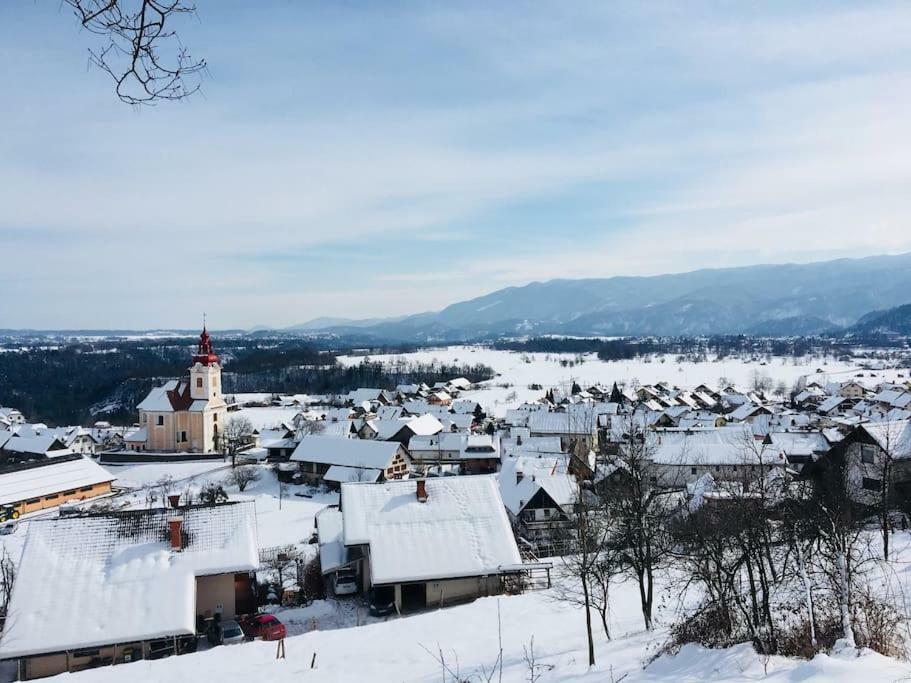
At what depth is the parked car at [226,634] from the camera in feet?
47.2

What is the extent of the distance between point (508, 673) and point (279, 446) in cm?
4050

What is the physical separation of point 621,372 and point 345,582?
116255 millimetres

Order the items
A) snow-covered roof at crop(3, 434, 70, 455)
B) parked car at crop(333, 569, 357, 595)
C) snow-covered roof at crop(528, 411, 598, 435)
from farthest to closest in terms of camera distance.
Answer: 1. snow-covered roof at crop(3, 434, 70, 455)
2. snow-covered roof at crop(528, 411, 598, 435)
3. parked car at crop(333, 569, 357, 595)

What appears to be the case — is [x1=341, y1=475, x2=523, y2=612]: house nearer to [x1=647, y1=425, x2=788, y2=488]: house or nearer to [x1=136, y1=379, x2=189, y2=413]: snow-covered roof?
[x1=647, y1=425, x2=788, y2=488]: house

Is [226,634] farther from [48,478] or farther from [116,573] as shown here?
[48,478]

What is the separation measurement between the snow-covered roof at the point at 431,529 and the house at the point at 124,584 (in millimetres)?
3312

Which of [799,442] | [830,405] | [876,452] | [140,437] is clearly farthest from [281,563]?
[830,405]

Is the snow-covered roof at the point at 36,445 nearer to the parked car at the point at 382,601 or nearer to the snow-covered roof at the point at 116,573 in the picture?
the snow-covered roof at the point at 116,573

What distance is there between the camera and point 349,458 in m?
41.1

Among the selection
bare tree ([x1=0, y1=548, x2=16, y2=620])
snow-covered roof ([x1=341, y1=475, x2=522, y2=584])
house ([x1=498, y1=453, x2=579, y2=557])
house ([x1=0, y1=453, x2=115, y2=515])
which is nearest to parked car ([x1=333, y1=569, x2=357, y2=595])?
snow-covered roof ([x1=341, y1=475, x2=522, y2=584])

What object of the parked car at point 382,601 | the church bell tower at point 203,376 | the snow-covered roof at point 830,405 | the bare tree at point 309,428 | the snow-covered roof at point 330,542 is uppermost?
the church bell tower at point 203,376

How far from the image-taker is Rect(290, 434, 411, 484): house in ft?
131

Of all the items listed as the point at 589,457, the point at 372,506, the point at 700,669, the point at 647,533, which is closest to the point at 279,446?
the point at 589,457

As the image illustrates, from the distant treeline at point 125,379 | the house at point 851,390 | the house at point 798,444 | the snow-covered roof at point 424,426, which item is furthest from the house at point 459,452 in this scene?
the distant treeline at point 125,379
